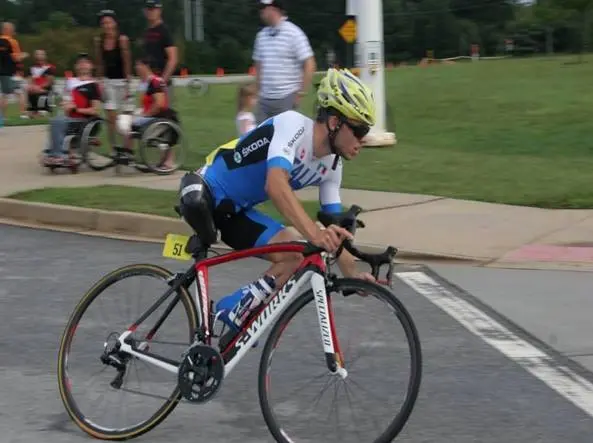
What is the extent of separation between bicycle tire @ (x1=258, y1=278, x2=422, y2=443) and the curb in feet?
14.6

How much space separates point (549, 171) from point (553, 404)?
7930mm

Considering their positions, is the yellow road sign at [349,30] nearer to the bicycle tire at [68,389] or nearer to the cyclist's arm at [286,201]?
the bicycle tire at [68,389]

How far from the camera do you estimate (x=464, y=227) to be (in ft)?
31.8

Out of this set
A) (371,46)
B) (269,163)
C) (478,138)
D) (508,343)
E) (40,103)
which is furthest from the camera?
(40,103)

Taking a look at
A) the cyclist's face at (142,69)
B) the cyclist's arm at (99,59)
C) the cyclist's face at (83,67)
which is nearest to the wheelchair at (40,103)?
the cyclist's arm at (99,59)

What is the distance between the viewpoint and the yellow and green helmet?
4.34 meters

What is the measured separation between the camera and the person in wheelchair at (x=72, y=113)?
1249 cm

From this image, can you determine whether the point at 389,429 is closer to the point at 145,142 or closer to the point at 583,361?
the point at 583,361

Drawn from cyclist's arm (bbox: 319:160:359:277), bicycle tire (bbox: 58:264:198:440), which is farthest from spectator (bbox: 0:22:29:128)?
cyclist's arm (bbox: 319:160:359:277)

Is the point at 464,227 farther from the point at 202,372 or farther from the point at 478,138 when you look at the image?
the point at 478,138

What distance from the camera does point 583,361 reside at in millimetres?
6008

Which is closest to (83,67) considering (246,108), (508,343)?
(246,108)

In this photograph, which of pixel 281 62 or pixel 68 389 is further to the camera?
pixel 281 62

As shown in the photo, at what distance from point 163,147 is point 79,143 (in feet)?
3.65
